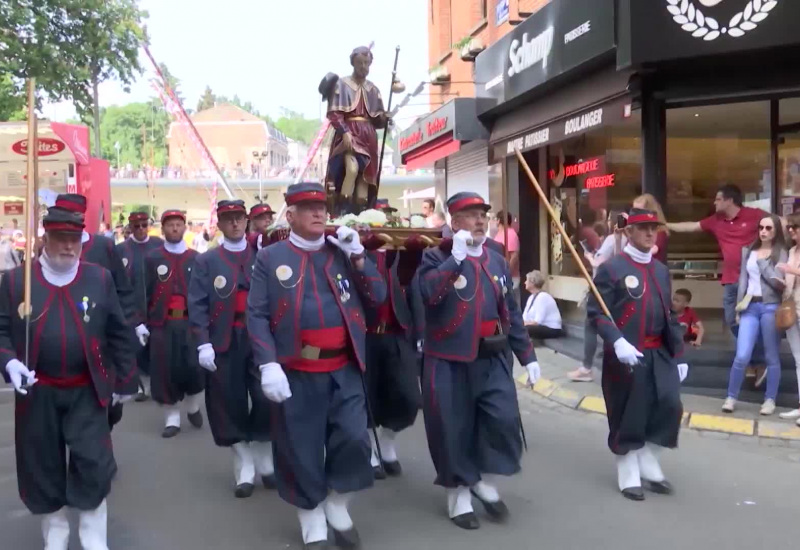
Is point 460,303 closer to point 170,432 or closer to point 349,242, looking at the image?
point 349,242

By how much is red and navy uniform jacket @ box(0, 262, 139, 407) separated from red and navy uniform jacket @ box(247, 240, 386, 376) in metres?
0.76

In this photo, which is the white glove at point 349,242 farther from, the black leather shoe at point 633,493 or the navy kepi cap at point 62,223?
the black leather shoe at point 633,493

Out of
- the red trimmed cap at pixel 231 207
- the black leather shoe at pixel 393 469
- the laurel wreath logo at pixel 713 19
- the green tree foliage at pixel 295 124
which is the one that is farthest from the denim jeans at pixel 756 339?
the green tree foliage at pixel 295 124

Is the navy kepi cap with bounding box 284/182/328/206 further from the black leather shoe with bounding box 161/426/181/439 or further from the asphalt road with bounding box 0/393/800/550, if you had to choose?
the black leather shoe with bounding box 161/426/181/439

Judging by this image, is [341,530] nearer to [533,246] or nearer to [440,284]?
[440,284]

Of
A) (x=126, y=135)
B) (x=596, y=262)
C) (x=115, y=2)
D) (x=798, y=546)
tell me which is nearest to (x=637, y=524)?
(x=798, y=546)

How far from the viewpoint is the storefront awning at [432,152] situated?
49.3 feet

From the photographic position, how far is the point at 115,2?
57.0 ft

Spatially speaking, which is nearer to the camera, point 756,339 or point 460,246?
point 460,246

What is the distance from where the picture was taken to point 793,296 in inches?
295

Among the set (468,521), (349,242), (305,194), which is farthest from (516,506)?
(305,194)

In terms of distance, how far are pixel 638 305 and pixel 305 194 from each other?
91.9 inches

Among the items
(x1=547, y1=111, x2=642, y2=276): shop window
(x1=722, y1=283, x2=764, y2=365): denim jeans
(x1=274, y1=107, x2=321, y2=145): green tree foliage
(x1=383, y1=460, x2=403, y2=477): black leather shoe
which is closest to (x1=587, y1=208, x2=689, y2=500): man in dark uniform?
(x1=383, y1=460, x2=403, y2=477): black leather shoe

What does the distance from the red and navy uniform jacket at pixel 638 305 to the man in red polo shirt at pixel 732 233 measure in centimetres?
282
